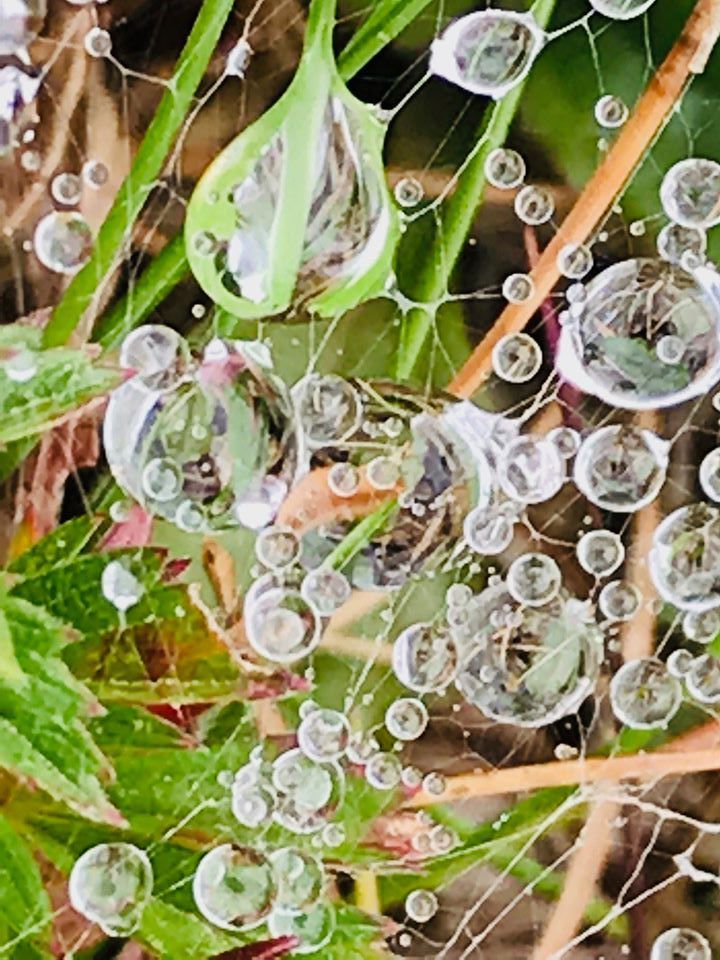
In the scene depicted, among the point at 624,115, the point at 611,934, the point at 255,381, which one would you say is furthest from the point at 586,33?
the point at 611,934

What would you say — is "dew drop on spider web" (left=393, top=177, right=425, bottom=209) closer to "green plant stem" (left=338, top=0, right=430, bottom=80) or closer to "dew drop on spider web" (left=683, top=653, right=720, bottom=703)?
"green plant stem" (left=338, top=0, right=430, bottom=80)

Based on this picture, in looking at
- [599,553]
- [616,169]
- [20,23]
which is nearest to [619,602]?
[599,553]

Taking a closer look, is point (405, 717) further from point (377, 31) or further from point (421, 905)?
point (377, 31)

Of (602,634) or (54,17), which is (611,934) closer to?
(602,634)

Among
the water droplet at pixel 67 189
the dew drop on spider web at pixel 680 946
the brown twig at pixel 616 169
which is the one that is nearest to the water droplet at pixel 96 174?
the water droplet at pixel 67 189

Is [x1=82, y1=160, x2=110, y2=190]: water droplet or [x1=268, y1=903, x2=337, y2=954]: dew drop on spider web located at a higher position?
[x1=82, y1=160, x2=110, y2=190]: water droplet

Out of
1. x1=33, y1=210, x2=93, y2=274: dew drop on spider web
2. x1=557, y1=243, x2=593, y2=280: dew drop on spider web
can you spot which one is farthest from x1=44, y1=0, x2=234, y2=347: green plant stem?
x1=557, y1=243, x2=593, y2=280: dew drop on spider web
